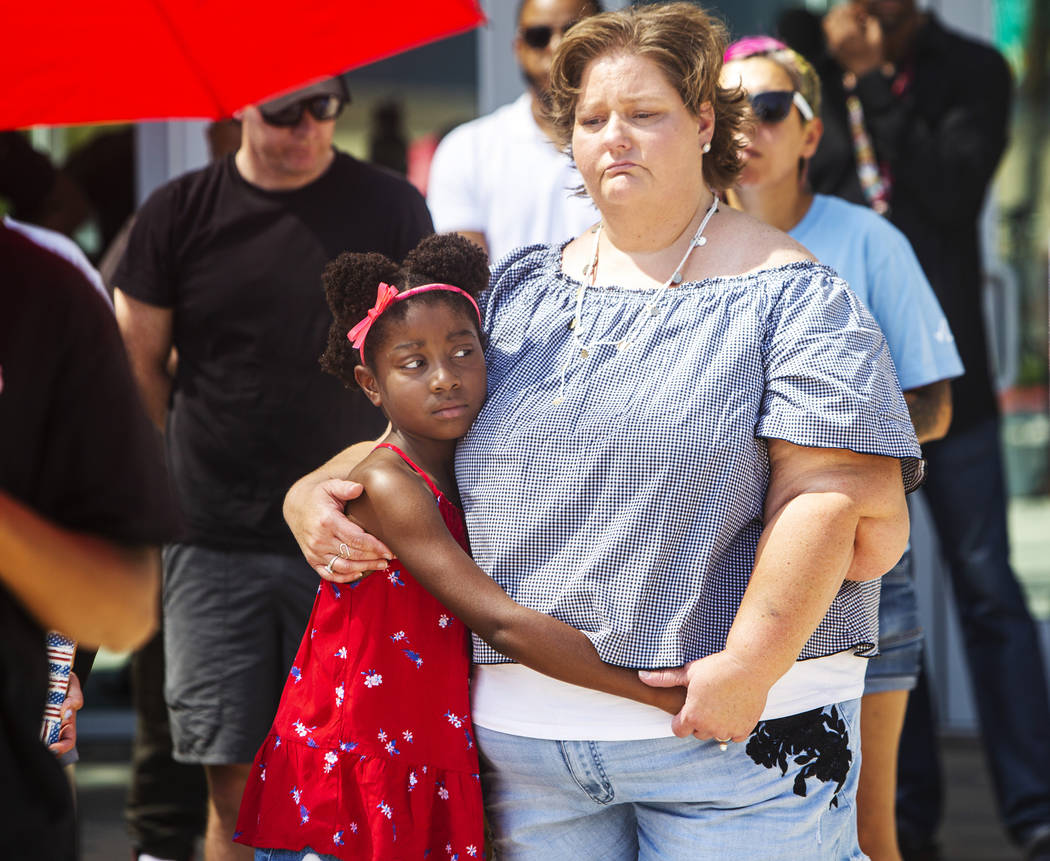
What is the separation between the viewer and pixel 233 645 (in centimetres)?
341

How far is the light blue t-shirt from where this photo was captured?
2.96 metres

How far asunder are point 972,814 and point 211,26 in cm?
367

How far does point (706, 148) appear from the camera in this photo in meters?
2.49

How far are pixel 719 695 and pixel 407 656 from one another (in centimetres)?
53

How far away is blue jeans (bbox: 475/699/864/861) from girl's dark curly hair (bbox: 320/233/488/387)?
74 cm

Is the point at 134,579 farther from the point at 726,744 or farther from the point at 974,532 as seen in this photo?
the point at 974,532

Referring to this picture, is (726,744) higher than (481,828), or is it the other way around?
(726,744)

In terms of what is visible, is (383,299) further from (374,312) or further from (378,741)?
(378,741)

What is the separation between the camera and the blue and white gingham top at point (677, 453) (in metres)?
2.15

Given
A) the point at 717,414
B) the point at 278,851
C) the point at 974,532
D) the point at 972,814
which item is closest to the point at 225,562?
the point at 278,851

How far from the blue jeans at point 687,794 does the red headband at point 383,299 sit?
2.39ft

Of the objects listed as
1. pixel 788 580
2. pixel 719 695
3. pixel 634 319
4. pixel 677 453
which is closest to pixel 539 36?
pixel 634 319

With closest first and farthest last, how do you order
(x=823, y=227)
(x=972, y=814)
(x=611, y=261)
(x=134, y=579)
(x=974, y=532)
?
(x=134, y=579) < (x=611, y=261) < (x=823, y=227) < (x=974, y=532) < (x=972, y=814)

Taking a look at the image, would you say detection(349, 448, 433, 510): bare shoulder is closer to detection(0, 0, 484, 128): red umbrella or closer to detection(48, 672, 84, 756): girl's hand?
detection(48, 672, 84, 756): girl's hand
